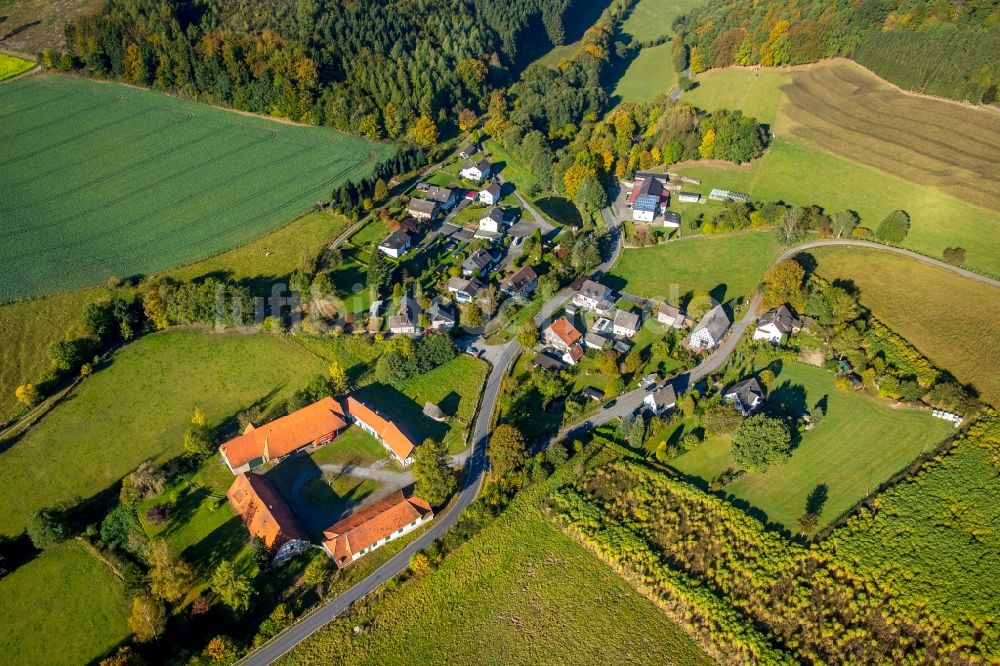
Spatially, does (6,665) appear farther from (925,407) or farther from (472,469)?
(925,407)

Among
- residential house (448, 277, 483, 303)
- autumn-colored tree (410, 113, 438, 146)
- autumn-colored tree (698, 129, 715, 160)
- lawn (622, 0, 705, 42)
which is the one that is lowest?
residential house (448, 277, 483, 303)

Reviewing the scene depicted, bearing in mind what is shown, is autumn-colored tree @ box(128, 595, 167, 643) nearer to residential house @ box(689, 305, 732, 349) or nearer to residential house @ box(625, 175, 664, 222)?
residential house @ box(689, 305, 732, 349)

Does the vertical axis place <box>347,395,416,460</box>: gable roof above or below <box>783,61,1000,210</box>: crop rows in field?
below

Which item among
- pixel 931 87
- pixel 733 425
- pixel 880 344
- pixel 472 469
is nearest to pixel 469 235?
pixel 472 469

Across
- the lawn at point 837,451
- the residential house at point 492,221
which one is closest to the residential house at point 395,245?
the residential house at point 492,221

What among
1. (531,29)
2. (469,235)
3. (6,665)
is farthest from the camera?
(531,29)

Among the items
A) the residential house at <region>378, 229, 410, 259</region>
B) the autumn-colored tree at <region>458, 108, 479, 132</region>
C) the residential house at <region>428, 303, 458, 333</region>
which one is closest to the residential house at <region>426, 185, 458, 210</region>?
the residential house at <region>378, 229, 410, 259</region>

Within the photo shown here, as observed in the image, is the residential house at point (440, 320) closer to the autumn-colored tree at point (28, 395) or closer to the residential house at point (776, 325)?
the residential house at point (776, 325)
